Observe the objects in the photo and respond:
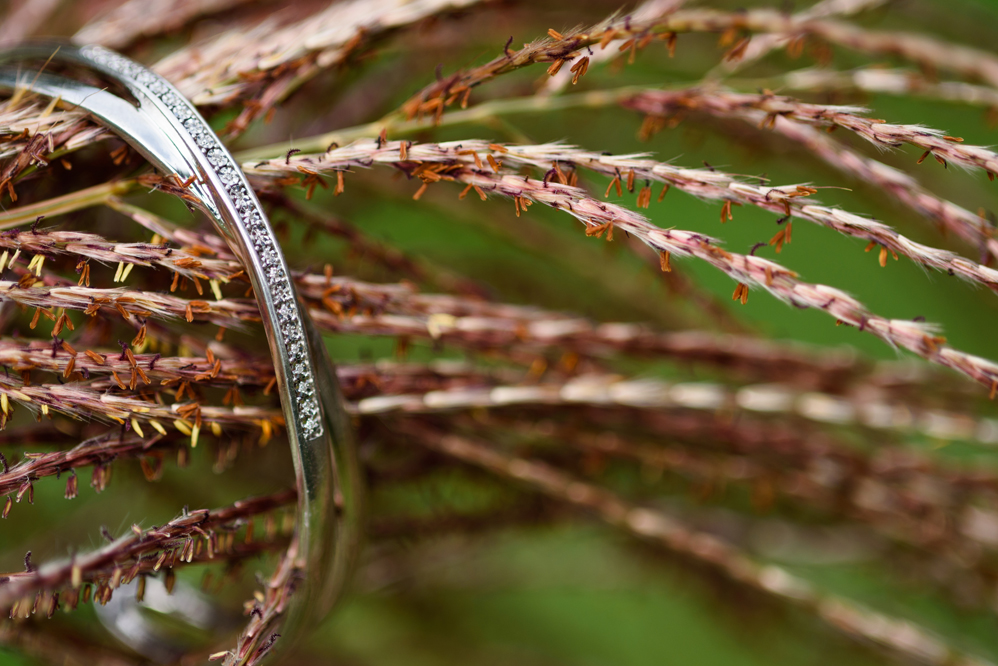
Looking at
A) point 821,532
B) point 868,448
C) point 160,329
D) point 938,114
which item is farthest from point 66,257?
point 938,114

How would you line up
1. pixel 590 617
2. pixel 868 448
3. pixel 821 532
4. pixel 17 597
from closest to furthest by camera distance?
pixel 17 597
pixel 868 448
pixel 821 532
pixel 590 617

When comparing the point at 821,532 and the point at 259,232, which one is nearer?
the point at 259,232

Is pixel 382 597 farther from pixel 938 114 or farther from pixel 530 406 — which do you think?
pixel 938 114

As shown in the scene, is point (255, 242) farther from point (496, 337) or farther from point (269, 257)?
→ point (496, 337)

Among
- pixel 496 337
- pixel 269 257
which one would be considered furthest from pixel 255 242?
pixel 496 337
